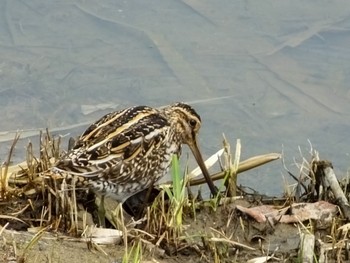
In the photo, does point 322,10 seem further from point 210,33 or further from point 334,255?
point 334,255

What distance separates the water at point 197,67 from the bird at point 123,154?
3.66 ft

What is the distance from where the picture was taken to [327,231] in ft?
16.8

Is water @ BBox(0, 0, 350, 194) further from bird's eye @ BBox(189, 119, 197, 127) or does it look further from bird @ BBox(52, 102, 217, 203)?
bird @ BBox(52, 102, 217, 203)

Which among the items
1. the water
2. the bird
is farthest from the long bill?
the water

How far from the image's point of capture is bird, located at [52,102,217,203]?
5012 millimetres

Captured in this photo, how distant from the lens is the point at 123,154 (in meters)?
5.16

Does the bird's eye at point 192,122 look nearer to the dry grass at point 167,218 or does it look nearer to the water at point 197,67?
the dry grass at point 167,218

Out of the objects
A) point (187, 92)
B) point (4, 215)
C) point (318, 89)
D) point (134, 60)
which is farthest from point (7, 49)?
point (4, 215)

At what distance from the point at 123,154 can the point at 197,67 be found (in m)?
2.40

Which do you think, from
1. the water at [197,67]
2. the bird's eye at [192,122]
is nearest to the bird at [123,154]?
the bird's eye at [192,122]

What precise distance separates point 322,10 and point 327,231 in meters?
3.27

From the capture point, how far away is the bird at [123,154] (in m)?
5.01

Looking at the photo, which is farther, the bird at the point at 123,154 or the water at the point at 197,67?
the water at the point at 197,67

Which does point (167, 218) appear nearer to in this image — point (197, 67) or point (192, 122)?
point (192, 122)
